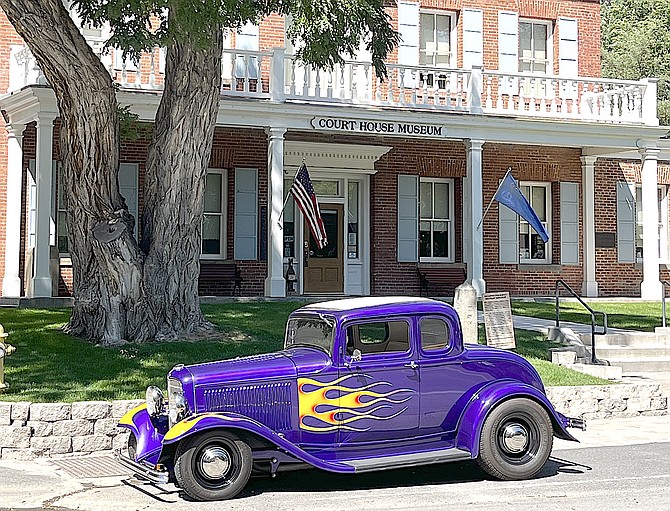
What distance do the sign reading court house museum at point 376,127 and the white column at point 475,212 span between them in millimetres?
785

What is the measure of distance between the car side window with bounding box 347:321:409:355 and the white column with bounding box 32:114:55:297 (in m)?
11.5

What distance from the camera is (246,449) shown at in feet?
24.3

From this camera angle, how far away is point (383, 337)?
26.6ft

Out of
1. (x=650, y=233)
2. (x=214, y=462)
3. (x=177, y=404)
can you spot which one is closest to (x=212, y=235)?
(x=650, y=233)

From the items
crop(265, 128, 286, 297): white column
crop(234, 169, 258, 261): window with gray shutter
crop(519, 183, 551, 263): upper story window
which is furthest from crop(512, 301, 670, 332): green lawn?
crop(234, 169, 258, 261): window with gray shutter

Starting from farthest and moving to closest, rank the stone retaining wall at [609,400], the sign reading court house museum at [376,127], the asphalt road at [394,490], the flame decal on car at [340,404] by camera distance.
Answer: the sign reading court house museum at [376,127]
the stone retaining wall at [609,400]
the flame decal on car at [340,404]
the asphalt road at [394,490]

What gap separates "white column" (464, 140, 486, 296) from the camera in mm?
20422

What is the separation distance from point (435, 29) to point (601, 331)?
10648 millimetres

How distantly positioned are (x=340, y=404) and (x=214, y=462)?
1.11 meters

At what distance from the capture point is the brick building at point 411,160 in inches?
766

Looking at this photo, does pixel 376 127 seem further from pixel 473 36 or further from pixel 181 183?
pixel 181 183

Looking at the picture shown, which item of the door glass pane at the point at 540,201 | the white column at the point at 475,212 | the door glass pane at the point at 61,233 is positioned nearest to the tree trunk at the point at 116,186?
the door glass pane at the point at 61,233

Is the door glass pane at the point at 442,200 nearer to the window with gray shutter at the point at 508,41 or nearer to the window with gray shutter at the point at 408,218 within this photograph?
the window with gray shutter at the point at 408,218

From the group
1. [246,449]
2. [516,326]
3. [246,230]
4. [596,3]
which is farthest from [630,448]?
[596,3]
